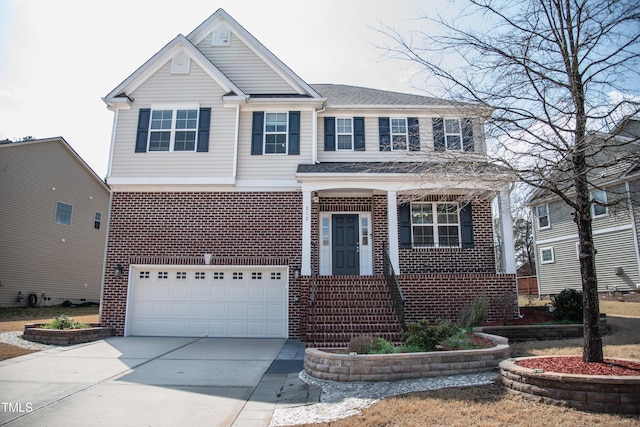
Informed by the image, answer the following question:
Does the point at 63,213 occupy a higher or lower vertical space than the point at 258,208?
higher

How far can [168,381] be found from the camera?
725 cm

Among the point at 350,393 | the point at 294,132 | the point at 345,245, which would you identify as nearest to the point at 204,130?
the point at 294,132

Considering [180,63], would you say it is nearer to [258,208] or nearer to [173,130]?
[173,130]

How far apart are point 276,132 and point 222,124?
67.1 inches

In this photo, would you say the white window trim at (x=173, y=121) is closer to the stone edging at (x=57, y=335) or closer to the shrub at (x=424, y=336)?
the stone edging at (x=57, y=335)

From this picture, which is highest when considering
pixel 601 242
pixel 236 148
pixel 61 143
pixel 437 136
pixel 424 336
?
pixel 61 143

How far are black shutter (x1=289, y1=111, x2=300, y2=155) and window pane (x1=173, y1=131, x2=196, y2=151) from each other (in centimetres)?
304

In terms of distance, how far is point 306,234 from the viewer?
1245cm

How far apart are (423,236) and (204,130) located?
25.0 feet

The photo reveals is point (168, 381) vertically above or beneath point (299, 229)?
beneath

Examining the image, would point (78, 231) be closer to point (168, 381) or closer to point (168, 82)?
point (168, 82)


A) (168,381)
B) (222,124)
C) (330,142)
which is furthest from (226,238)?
(168,381)

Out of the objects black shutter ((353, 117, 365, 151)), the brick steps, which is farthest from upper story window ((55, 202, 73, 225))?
the brick steps

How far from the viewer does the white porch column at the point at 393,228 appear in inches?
475
